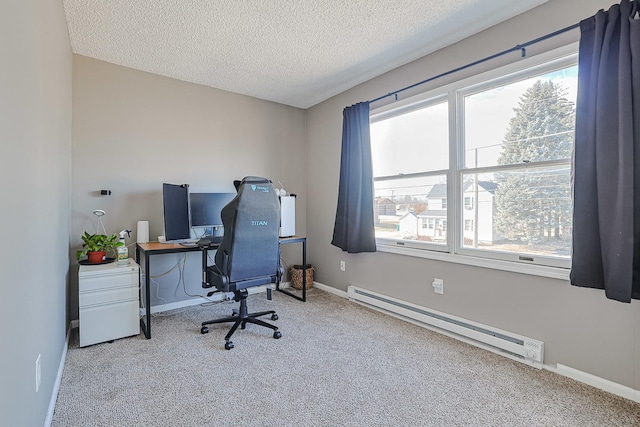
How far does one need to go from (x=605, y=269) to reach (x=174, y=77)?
3927mm

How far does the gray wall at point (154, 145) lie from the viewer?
281 centimetres

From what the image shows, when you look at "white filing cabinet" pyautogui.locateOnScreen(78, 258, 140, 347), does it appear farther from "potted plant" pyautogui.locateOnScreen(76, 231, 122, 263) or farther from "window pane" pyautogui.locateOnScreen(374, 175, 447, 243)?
"window pane" pyautogui.locateOnScreen(374, 175, 447, 243)

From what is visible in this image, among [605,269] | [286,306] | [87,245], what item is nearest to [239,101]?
[87,245]

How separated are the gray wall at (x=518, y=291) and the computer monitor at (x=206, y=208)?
59.6 inches

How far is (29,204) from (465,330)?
2799 millimetres

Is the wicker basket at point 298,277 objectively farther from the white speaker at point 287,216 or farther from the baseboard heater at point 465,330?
the baseboard heater at point 465,330

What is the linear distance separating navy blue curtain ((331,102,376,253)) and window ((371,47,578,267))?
0.60 feet

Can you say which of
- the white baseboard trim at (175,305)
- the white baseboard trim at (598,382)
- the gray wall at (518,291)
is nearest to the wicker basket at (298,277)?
the gray wall at (518,291)

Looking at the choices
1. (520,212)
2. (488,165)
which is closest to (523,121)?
(488,165)

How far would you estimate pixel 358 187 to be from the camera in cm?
323

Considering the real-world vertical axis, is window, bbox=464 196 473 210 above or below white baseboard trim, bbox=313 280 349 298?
above

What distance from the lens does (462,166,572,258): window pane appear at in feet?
6.65

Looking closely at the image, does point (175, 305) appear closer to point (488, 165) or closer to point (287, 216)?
point (287, 216)

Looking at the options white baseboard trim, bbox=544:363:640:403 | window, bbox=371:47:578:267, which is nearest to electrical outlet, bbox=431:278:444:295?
window, bbox=371:47:578:267
